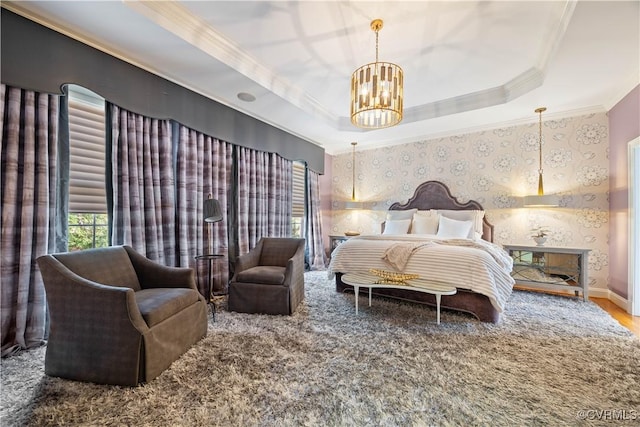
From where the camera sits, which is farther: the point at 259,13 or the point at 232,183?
the point at 232,183

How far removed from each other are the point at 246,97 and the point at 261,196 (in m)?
1.48

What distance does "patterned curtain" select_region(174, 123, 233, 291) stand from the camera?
3186mm

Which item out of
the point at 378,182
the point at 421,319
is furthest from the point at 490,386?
the point at 378,182

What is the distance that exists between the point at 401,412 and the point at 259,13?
3102mm

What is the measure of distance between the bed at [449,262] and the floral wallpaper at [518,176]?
55 centimetres

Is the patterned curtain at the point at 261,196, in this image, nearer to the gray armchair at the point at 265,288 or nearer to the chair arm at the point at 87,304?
the gray armchair at the point at 265,288

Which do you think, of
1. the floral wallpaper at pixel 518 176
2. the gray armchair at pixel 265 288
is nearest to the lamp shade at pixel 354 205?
the floral wallpaper at pixel 518 176

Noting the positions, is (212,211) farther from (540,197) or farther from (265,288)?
(540,197)

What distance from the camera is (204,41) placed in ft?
8.37

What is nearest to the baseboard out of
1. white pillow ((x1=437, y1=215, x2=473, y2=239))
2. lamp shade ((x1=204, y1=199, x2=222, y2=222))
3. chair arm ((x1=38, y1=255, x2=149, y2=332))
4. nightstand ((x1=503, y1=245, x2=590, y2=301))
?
nightstand ((x1=503, y1=245, x2=590, y2=301))

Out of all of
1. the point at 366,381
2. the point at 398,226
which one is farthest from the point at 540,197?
the point at 366,381

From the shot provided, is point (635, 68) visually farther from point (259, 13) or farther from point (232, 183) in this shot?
point (232, 183)

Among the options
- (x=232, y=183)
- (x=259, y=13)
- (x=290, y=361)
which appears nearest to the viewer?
(x=290, y=361)

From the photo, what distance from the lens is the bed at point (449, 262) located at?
2688 mm
